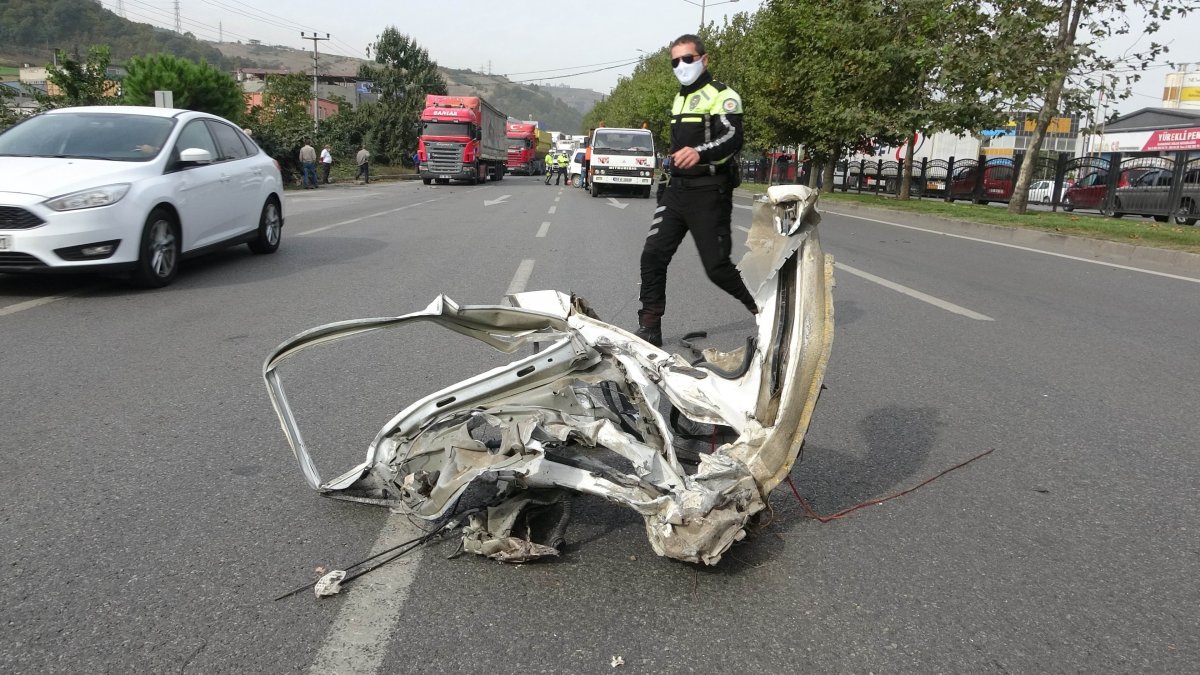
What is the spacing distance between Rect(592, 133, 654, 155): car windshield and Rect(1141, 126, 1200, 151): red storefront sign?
96.8 feet

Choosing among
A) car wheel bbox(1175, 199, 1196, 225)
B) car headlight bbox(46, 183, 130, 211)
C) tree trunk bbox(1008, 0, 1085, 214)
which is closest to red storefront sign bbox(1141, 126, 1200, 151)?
car wheel bbox(1175, 199, 1196, 225)

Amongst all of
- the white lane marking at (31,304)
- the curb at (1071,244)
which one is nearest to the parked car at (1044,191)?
the curb at (1071,244)

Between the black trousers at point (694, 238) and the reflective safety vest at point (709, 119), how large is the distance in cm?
18

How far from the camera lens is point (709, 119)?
5.02m

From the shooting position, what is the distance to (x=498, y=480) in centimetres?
280

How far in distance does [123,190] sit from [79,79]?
838 inches

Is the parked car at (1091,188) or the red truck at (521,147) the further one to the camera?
the red truck at (521,147)

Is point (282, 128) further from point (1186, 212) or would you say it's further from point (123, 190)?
point (1186, 212)

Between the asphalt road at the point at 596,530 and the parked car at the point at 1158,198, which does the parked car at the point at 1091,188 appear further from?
the asphalt road at the point at 596,530

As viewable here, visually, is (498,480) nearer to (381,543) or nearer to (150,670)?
(381,543)

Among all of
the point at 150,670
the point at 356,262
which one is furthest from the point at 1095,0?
the point at 150,670

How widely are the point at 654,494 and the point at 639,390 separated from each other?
0.35 metres

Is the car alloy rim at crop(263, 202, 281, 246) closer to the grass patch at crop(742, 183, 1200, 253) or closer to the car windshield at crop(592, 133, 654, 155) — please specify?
the grass patch at crop(742, 183, 1200, 253)

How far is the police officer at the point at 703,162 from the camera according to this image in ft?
16.4
